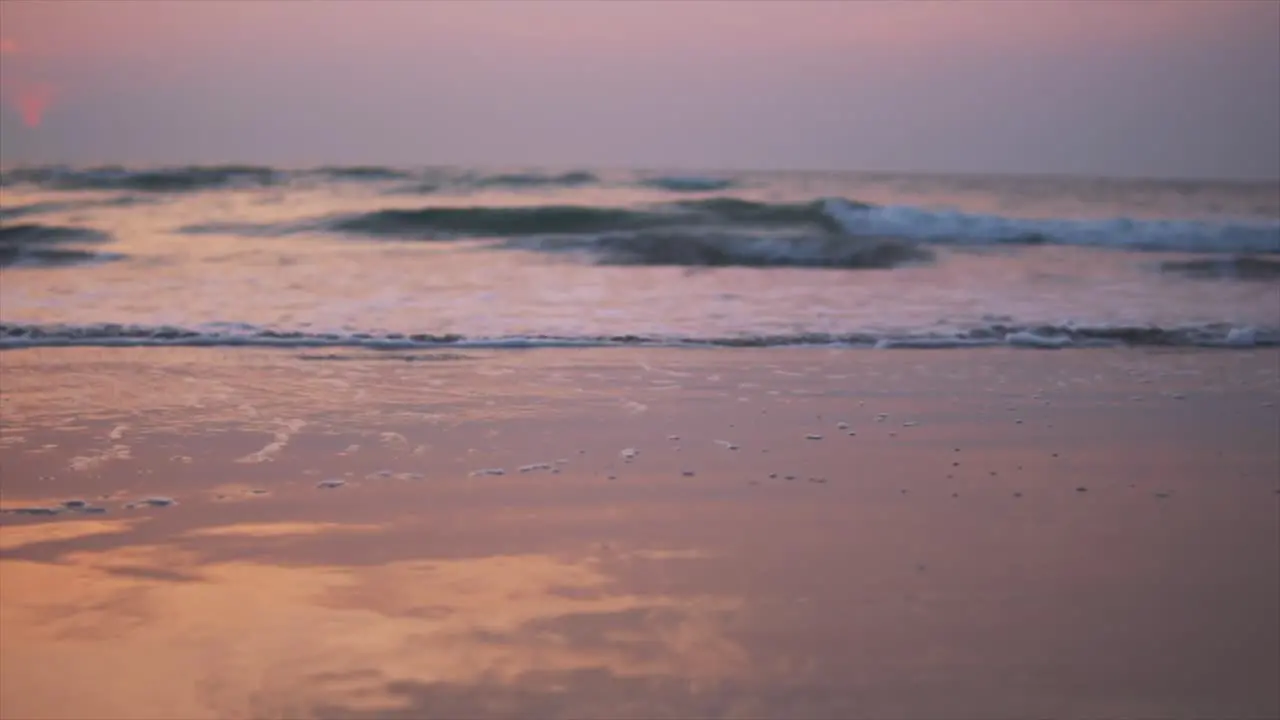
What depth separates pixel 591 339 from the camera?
24.3 feet

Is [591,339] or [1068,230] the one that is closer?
[591,339]

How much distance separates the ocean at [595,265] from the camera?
7.79 meters

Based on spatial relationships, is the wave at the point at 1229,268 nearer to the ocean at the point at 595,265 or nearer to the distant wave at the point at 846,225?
the ocean at the point at 595,265

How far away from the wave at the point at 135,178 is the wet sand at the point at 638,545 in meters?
18.7

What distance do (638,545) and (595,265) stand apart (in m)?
9.69

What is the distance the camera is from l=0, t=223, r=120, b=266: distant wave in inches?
523

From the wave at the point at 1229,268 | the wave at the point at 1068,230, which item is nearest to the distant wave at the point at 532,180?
the wave at the point at 1068,230

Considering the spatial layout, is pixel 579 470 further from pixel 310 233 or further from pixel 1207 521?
pixel 310 233

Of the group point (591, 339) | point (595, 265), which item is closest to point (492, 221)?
point (595, 265)

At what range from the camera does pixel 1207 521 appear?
13.2ft

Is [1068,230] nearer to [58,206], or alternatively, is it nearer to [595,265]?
[595,265]

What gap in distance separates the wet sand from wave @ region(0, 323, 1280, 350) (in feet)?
2.94

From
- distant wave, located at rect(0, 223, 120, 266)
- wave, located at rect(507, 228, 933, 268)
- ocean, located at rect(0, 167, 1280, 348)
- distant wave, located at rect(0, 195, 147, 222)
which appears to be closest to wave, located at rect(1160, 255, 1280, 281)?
ocean, located at rect(0, 167, 1280, 348)

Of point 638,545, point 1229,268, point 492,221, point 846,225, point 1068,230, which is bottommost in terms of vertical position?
point 638,545
